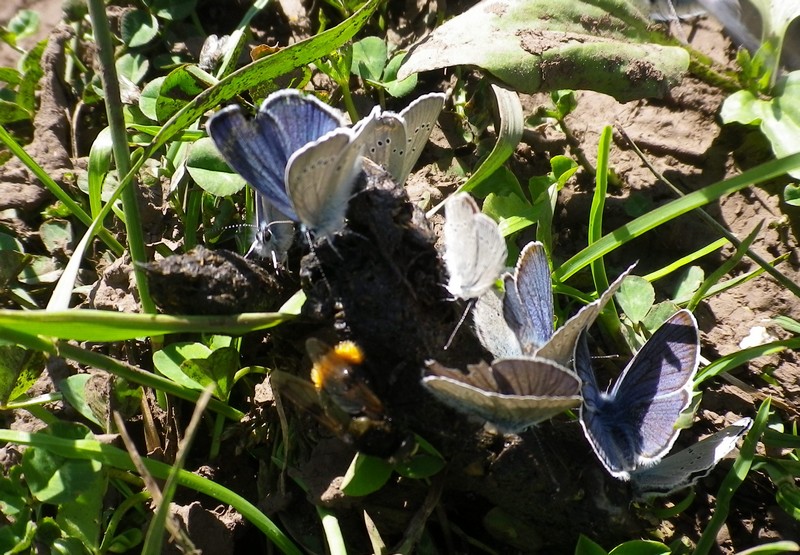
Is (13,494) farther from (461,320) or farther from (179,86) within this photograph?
(179,86)

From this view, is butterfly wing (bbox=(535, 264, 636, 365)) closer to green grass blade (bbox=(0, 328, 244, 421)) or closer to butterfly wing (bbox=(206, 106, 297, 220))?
butterfly wing (bbox=(206, 106, 297, 220))

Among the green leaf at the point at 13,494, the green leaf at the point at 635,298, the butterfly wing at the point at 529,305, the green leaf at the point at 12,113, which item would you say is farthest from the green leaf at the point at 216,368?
the green leaf at the point at 12,113

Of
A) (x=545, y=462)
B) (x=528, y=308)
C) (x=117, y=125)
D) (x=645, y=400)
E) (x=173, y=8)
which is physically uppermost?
(x=173, y=8)

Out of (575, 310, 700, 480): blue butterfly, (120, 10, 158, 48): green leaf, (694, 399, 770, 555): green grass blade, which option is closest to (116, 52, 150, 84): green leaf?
(120, 10, 158, 48): green leaf

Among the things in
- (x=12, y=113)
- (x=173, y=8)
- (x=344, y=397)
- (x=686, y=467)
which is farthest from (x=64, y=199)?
(x=686, y=467)

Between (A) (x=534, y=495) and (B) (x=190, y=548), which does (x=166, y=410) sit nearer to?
(B) (x=190, y=548)

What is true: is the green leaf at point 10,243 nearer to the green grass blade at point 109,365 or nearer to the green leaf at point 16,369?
the green leaf at point 16,369
